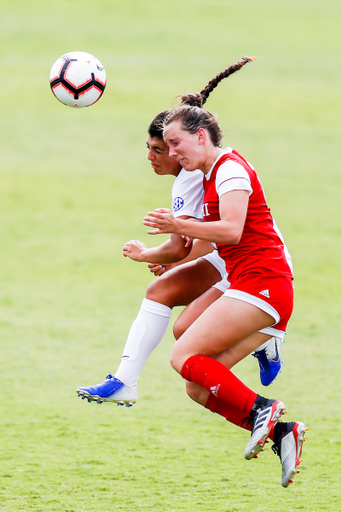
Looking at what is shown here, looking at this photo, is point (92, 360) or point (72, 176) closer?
point (92, 360)

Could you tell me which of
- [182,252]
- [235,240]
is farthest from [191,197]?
[235,240]

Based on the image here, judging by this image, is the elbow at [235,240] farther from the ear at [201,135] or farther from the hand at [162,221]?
the ear at [201,135]

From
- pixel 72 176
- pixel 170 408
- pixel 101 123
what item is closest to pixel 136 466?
pixel 170 408

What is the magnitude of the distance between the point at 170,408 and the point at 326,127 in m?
13.4

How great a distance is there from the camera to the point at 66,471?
5262 millimetres

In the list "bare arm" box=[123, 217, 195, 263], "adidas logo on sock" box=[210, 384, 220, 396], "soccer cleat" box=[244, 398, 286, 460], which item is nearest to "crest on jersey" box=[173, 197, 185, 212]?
"bare arm" box=[123, 217, 195, 263]

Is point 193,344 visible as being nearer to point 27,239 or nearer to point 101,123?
point 27,239

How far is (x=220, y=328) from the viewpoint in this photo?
3859mm

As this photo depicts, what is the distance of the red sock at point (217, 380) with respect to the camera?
3852 millimetres

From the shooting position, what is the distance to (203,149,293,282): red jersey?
3.93 m

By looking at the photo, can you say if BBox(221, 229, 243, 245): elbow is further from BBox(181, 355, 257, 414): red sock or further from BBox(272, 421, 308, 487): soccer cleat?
BBox(272, 421, 308, 487): soccer cleat

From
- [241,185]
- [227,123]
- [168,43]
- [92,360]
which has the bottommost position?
[92,360]

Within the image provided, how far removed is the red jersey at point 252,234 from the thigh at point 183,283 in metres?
0.50

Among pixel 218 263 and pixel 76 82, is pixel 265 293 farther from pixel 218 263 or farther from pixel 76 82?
pixel 76 82
